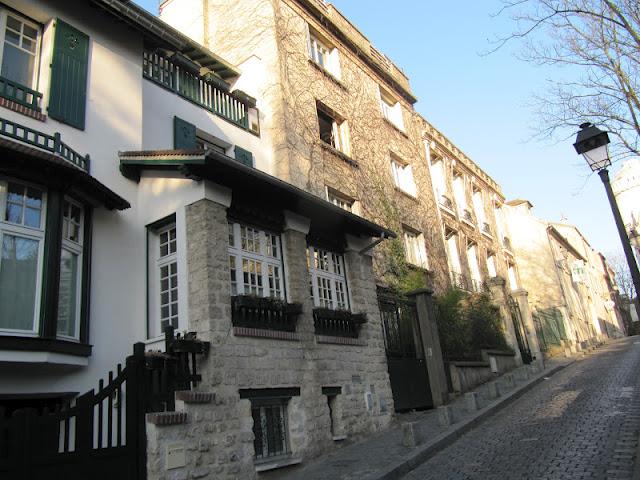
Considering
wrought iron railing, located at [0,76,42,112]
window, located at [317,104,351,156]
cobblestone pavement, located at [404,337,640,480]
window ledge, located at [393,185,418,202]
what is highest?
window, located at [317,104,351,156]

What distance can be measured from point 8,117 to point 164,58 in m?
4.45

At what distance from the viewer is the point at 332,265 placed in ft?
35.9

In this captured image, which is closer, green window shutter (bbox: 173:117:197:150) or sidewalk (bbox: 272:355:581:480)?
sidewalk (bbox: 272:355:581:480)

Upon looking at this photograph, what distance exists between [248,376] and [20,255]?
349cm

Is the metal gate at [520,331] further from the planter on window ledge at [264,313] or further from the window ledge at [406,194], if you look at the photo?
the planter on window ledge at [264,313]

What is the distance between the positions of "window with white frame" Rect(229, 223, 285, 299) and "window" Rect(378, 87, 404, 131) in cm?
1230

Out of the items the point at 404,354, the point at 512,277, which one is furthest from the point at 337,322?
the point at 512,277

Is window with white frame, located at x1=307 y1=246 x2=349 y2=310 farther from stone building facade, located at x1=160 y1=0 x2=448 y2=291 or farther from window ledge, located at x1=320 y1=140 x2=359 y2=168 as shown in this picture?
window ledge, located at x1=320 y1=140 x2=359 y2=168

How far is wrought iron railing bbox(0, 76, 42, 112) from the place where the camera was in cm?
754

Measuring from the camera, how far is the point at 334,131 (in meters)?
16.5

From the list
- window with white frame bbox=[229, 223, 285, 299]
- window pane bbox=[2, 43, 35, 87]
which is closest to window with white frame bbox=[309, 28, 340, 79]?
window with white frame bbox=[229, 223, 285, 299]

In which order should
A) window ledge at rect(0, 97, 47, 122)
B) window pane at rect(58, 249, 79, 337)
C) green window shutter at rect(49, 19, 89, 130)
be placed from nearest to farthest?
window pane at rect(58, 249, 79, 337)
window ledge at rect(0, 97, 47, 122)
green window shutter at rect(49, 19, 89, 130)

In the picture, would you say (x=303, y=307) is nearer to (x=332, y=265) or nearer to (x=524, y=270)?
(x=332, y=265)

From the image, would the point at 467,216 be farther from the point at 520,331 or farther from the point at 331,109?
the point at 331,109
